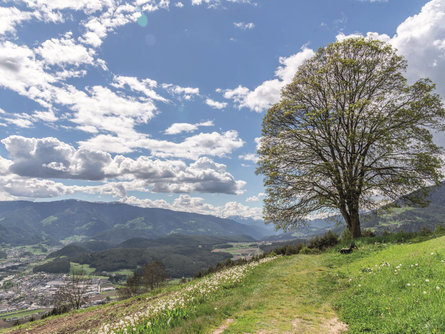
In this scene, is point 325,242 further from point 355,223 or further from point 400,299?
point 400,299

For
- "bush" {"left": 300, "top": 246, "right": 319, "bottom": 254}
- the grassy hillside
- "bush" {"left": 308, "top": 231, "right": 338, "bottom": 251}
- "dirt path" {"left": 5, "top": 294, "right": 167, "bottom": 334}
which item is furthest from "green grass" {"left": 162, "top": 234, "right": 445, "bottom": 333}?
"bush" {"left": 308, "top": 231, "right": 338, "bottom": 251}

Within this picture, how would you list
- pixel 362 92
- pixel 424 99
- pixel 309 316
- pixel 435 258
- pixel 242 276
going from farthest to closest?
pixel 362 92 < pixel 424 99 < pixel 242 276 < pixel 435 258 < pixel 309 316

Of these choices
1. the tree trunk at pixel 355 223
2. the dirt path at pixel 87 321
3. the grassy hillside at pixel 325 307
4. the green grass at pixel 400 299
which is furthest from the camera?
the tree trunk at pixel 355 223

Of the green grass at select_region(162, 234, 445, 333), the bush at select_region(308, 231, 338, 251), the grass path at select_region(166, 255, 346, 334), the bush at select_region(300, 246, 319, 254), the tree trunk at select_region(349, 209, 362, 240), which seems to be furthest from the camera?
the bush at select_region(308, 231, 338, 251)

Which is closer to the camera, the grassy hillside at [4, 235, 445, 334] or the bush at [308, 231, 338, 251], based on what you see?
the grassy hillside at [4, 235, 445, 334]

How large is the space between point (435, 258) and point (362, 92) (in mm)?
18344

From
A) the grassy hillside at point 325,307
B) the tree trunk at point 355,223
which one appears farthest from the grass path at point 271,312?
the tree trunk at point 355,223

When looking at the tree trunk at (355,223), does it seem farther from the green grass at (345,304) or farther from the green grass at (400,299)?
the green grass at (400,299)

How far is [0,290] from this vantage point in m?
199

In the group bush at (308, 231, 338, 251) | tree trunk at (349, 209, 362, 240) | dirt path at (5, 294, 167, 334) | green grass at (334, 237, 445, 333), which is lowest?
dirt path at (5, 294, 167, 334)

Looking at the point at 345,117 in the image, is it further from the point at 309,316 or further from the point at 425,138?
the point at 309,316

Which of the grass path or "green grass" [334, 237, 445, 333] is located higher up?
"green grass" [334, 237, 445, 333]

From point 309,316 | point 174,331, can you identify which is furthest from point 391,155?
point 174,331

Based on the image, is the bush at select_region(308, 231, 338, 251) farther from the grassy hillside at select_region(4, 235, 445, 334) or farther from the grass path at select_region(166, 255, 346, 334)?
the grass path at select_region(166, 255, 346, 334)
